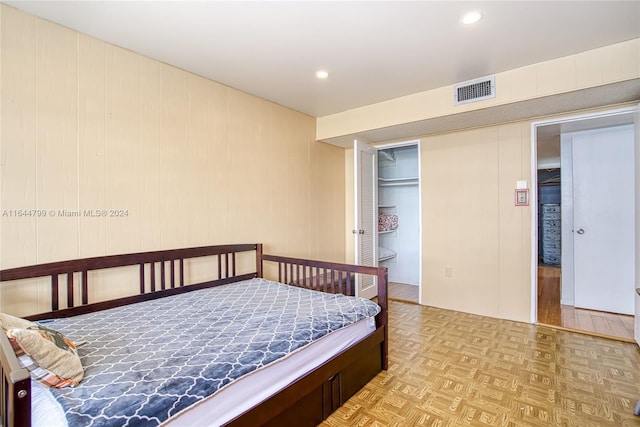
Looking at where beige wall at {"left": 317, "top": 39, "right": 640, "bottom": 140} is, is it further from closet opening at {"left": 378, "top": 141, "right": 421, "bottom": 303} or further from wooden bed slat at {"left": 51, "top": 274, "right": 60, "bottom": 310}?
wooden bed slat at {"left": 51, "top": 274, "right": 60, "bottom": 310}

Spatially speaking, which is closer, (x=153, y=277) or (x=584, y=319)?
(x=153, y=277)

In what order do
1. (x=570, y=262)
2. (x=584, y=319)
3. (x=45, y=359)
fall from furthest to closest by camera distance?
(x=570, y=262)
(x=584, y=319)
(x=45, y=359)

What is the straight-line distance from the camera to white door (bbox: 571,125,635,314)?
3361 mm

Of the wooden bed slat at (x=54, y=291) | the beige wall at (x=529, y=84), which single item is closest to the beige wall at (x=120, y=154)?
the wooden bed slat at (x=54, y=291)

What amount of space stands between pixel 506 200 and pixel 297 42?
2.65 m

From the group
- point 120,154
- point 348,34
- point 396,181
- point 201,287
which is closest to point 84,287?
→ point 201,287

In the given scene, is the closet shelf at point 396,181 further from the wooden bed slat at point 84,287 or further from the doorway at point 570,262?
the wooden bed slat at point 84,287

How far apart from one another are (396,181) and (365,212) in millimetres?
1372

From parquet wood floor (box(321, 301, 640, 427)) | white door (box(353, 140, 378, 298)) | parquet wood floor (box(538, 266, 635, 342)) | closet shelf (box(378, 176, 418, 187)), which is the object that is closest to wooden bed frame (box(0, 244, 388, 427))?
parquet wood floor (box(321, 301, 640, 427))

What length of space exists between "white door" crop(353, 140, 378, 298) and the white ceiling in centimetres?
107

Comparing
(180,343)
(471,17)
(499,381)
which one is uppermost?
(471,17)

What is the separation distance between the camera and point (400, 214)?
504 cm

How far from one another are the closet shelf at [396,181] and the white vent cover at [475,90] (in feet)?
6.36

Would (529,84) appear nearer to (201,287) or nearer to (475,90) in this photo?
(475,90)
